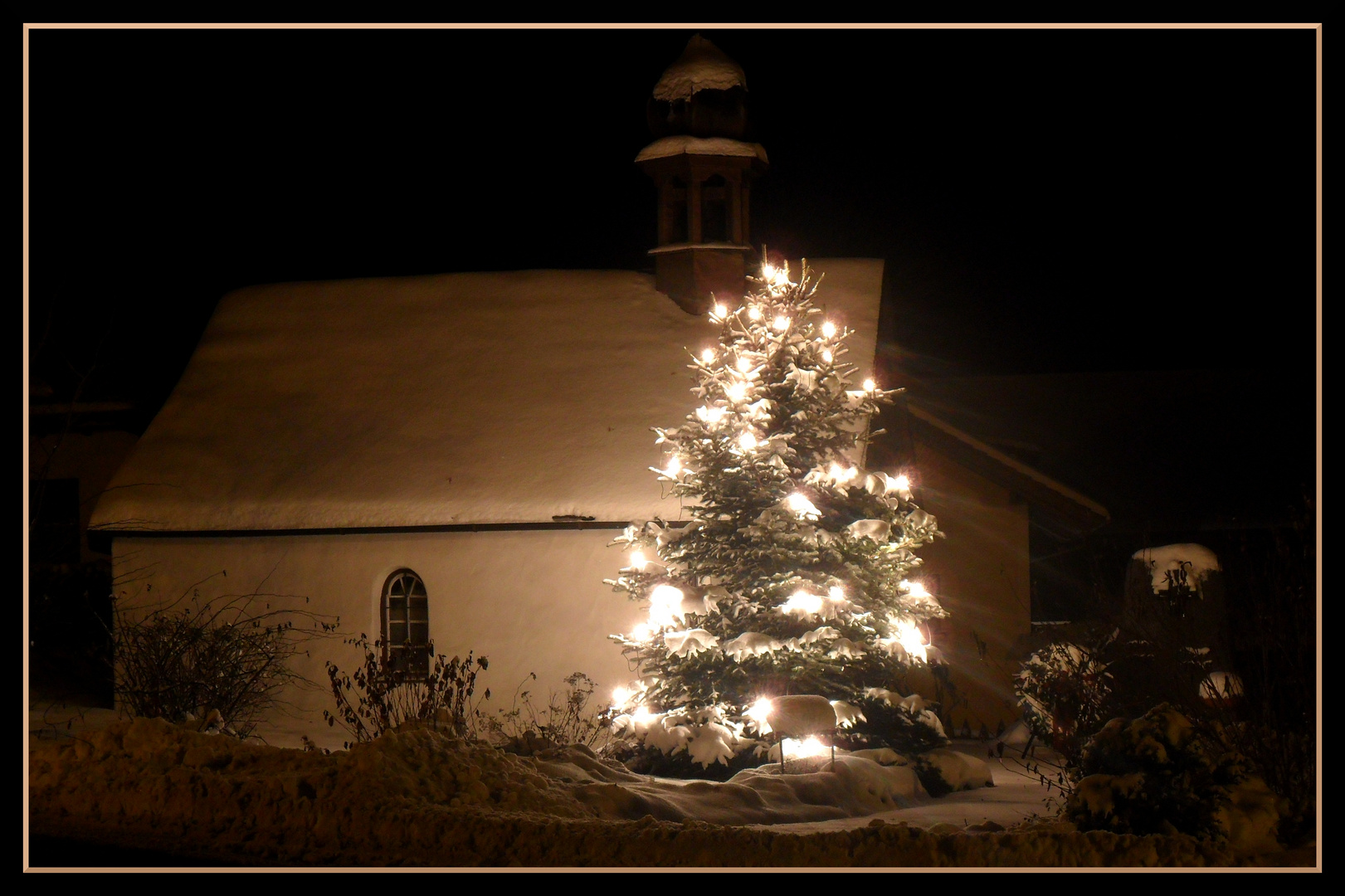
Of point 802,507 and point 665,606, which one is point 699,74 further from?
point 665,606

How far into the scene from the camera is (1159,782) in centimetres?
892

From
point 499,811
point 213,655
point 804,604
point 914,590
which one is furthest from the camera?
point 213,655

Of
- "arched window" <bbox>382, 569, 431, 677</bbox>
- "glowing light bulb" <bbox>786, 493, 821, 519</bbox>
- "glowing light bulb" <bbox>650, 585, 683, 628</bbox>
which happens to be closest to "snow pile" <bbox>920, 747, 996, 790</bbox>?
"glowing light bulb" <bbox>786, 493, 821, 519</bbox>

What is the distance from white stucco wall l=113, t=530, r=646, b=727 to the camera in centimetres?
1561

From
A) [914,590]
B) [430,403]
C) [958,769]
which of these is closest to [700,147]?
[430,403]

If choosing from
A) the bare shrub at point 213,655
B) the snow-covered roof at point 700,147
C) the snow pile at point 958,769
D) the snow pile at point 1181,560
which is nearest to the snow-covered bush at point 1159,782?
the snow pile at point 958,769

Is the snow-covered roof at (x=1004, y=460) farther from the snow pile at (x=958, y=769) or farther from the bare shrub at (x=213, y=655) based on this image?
the bare shrub at (x=213, y=655)

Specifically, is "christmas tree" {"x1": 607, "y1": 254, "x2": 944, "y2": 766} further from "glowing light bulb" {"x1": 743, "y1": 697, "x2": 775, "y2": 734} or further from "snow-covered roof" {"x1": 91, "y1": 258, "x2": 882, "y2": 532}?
"snow-covered roof" {"x1": 91, "y1": 258, "x2": 882, "y2": 532}

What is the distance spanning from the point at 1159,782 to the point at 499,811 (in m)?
4.47

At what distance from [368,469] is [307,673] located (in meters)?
2.60

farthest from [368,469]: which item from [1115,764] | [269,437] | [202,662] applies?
[1115,764]

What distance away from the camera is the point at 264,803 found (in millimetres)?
9359

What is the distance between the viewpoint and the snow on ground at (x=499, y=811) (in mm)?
8539

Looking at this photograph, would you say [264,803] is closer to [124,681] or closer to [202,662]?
[202,662]
